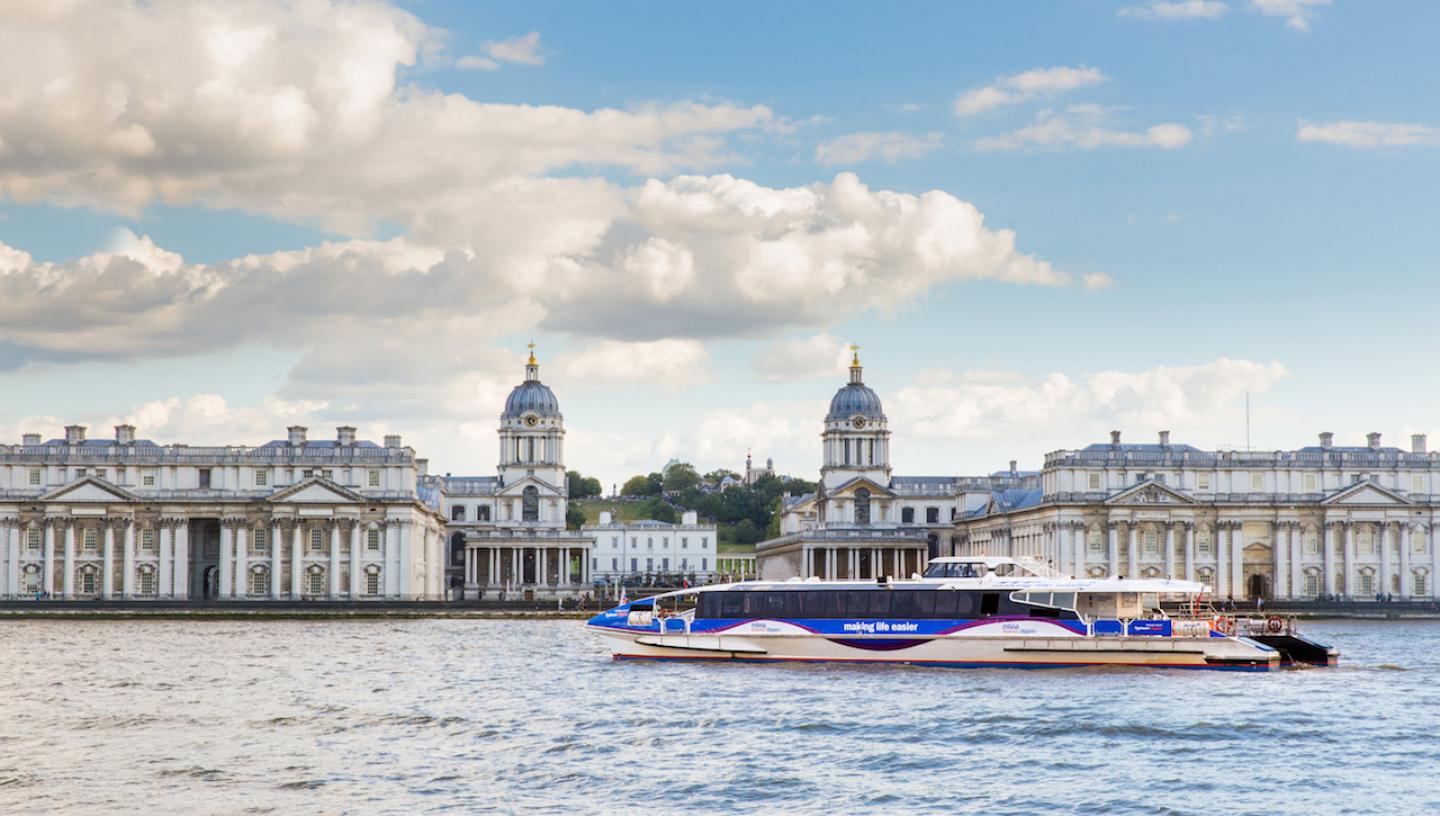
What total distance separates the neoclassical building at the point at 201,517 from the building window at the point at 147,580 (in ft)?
0.24

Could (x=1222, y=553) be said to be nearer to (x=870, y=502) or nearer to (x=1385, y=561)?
(x=1385, y=561)

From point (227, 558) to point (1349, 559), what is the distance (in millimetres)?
82856

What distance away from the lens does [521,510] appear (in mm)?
168625

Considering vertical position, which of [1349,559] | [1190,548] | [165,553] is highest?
[1190,548]

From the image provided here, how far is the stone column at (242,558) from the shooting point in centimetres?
13838

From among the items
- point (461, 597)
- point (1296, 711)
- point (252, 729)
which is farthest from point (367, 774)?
point (461, 597)

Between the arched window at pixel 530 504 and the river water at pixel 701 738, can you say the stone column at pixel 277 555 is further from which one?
the river water at pixel 701 738

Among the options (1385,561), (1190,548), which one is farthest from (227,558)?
(1385,561)

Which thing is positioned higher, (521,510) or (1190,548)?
(521,510)

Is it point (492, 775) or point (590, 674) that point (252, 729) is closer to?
point (492, 775)

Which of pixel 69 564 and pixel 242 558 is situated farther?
pixel 242 558

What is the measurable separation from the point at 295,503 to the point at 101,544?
1423 centimetres

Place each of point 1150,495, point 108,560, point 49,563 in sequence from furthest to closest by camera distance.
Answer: point 1150,495, point 108,560, point 49,563

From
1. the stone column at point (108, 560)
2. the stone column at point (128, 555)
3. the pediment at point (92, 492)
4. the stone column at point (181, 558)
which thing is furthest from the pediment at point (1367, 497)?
the stone column at point (108, 560)
